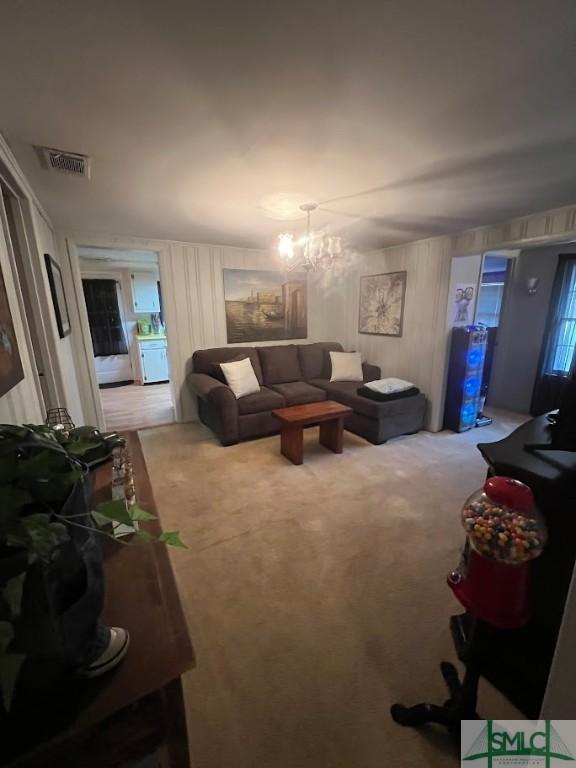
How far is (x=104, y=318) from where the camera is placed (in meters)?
6.02

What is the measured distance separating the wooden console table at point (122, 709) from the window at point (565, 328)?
4.93 meters

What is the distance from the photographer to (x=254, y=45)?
100 cm

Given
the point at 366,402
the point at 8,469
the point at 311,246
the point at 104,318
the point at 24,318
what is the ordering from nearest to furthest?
the point at 8,469, the point at 24,318, the point at 311,246, the point at 366,402, the point at 104,318

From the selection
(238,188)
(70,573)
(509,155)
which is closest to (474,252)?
(509,155)

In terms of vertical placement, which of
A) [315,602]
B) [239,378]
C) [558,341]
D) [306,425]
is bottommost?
[315,602]

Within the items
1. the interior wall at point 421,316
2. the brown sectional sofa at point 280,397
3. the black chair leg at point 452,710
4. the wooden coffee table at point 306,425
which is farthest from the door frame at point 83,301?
the black chair leg at point 452,710

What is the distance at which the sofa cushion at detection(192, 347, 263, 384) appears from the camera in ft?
13.2

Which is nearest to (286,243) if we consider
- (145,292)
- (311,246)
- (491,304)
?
(311,246)

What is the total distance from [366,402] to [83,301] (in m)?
3.30

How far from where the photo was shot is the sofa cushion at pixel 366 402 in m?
3.39

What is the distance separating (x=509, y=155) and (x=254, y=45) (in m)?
1.48

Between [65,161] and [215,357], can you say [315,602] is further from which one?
[215,357]

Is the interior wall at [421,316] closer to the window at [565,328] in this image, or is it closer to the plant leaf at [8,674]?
the window at [565,328]

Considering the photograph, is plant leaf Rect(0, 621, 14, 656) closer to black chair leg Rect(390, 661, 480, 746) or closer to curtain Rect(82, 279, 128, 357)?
black chair leg Rect(390, 661, 480, 746)
